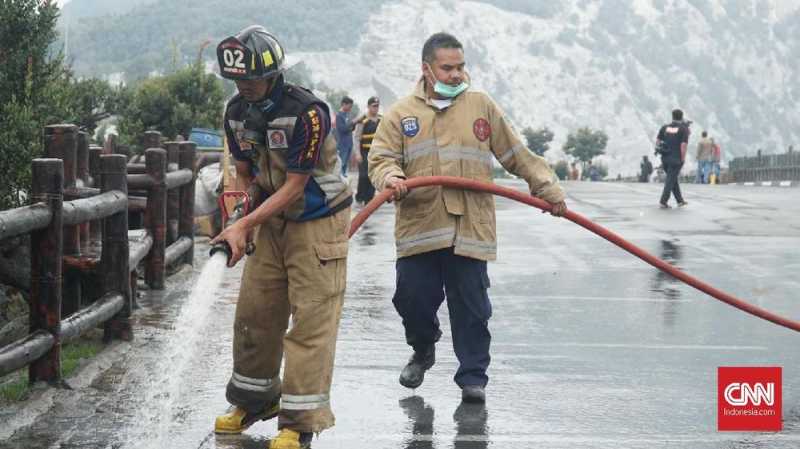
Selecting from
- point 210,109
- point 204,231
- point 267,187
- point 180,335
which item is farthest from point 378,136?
point 210,109

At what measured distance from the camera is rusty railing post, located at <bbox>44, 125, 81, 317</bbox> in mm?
8234

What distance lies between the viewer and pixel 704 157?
43.1 meters

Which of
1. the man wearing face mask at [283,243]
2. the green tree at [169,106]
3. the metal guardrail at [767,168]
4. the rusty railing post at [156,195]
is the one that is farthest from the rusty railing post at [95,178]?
the metal guardrail at [767,168]

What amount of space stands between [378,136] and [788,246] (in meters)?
10.3

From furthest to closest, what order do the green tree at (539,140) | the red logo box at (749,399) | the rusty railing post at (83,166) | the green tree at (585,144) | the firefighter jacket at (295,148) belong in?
the green tree at (585,144) < the green tree at (539,140) < the rusty railing post at (83,166) < the red logo box at (749,399) < the firefighter jacket at (295,148)

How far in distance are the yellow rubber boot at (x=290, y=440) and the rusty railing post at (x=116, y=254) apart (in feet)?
9.27

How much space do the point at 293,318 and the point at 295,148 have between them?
0.77 m

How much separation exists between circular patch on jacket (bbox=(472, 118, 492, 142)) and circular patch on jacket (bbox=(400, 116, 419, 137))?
295 mm

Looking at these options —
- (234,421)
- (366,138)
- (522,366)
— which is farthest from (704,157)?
Answer: (234,421)

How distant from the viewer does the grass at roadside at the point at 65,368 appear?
681 cm

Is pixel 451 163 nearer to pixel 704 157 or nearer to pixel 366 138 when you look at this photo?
pixel 366 138

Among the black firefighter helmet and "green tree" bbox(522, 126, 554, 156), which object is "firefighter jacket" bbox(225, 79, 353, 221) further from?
"green tree" bbox(522, 126, 554, 156)

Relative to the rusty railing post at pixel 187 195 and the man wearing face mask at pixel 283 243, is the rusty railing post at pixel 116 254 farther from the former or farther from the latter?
the rusty railing post at pixel 187 195

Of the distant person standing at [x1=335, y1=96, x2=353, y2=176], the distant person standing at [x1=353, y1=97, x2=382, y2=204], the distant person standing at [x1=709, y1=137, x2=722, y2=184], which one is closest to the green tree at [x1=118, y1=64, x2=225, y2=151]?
the distant person standing at [x1=335, y1=96, x2=353, y2=176]
